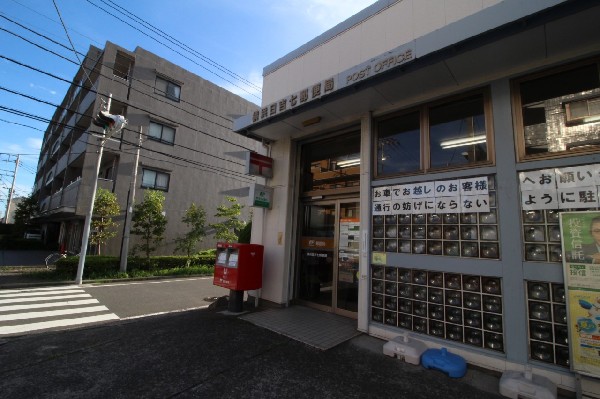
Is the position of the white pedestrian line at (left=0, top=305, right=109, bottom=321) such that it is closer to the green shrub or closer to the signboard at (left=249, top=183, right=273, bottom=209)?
the signboard at (left=249, top=183, right=273, bottom=209)

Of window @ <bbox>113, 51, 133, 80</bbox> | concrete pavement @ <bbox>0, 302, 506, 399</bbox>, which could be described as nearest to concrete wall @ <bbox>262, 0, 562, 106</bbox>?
concrete pavement @ <bbox>0, 302, 506, 399</bbox>

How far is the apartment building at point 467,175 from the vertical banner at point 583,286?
1 cm

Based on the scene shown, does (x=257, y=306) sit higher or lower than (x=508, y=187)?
lower

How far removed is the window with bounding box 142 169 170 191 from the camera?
16391mm

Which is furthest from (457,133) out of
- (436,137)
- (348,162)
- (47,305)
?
(47,305)

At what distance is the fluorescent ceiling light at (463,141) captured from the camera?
15.0 feet

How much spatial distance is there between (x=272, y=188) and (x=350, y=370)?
475 cm

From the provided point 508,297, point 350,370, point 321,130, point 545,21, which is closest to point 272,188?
point 321,130

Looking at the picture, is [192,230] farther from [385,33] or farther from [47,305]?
[385,33]

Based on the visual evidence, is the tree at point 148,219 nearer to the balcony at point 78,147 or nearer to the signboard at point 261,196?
the balcony at point 78,147

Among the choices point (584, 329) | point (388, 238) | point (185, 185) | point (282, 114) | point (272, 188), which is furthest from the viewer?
point (185, 185)

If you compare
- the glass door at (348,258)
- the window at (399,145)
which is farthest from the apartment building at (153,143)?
the window at (399,145)

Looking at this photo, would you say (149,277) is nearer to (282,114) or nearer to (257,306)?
(257,306)

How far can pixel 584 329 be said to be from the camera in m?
3.30
